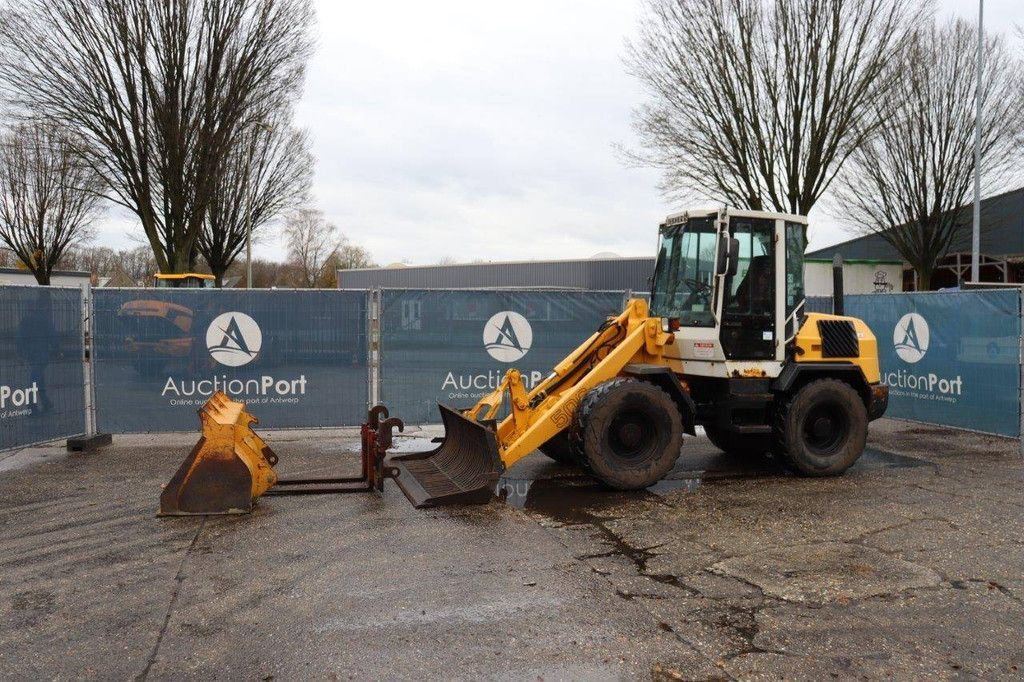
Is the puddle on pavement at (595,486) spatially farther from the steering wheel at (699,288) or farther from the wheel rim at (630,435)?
the steering wheel at (699,288)

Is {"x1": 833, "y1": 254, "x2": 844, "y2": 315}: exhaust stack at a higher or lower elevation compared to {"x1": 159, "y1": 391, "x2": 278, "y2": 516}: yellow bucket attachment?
higher

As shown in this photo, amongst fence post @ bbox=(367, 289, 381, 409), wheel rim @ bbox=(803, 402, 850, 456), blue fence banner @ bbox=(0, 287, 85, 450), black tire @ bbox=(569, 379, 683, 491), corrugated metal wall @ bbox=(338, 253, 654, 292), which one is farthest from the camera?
corrugated metal wall @ bbox=(338, 253, 654, 292)

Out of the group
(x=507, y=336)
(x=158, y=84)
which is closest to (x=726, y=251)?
(x=507, y=336)

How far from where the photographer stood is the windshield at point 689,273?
8.49 metres

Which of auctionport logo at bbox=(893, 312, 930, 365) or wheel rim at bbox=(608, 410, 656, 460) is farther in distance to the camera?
auctionport logo at bbox=(893, 312, 930, 365)

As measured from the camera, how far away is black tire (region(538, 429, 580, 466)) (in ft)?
30.6

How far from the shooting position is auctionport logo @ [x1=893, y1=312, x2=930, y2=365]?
12.4 metres

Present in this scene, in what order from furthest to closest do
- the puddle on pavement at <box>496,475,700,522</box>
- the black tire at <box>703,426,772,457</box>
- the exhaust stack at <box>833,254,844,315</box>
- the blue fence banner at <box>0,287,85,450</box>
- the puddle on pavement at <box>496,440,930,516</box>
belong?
the black tire at <box>703,426,772,457</box> < the blue fence banner at <box>0,287,85,450</box> < the exhaust stack at <box>833,254,844,315</box> < the puddle on pavement at <box>496,440,930,516</box> < the puddle on pavement at <box>496,475,700,522</box>

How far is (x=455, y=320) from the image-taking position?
38.5 feet

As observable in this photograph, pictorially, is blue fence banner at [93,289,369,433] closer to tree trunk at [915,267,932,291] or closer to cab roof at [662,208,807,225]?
cab roof at [662,208,807,225]

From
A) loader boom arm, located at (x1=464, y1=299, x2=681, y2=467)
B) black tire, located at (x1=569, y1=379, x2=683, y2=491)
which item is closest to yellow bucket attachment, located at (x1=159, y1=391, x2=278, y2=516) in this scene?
loader boom arm, located at (x1=464, y1=299, x2=681, y2=467)

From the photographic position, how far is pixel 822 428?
353 inches

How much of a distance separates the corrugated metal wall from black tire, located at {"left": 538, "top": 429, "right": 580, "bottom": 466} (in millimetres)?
23131

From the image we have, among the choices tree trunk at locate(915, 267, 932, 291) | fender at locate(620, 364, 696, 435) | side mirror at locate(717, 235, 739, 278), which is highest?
tree trunk at locate(915, 267, 932, 291)
